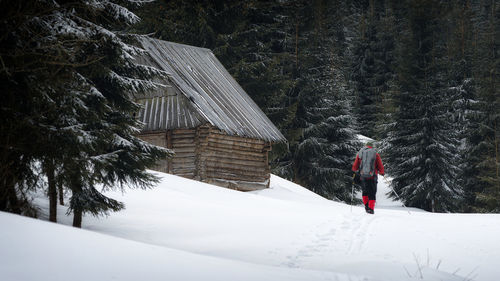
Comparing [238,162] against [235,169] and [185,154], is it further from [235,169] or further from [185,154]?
[185,154]

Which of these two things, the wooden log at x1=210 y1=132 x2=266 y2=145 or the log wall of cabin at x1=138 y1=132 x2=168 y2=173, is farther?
the wooden log at x1=210 y1=132 x2=266 y2=145

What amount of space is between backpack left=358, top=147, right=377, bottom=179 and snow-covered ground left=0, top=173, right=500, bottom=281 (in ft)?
4.03

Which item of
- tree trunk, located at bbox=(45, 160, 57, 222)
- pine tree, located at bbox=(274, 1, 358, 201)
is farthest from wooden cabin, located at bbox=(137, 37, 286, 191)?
tree trunk, located at bbox=(45, 160, 57, 222)

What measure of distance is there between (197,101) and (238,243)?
11321 mm

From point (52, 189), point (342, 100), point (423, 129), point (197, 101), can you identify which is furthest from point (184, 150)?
point (423, 129)

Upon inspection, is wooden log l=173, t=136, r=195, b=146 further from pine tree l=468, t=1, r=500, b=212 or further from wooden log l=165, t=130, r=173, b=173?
pine tree l=468, t=1, r=500, b=212

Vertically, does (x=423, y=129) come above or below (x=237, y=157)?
above

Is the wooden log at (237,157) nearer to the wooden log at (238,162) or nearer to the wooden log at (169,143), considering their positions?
the wooden log at (238,162)

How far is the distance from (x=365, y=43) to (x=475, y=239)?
5835 centimetres

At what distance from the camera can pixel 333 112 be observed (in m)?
34.7

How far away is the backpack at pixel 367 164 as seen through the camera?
14.2 meters

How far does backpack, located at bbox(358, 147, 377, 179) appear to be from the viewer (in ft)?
46.4

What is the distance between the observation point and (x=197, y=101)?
19.7 m

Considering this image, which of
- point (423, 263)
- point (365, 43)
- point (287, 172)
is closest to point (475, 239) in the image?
point (423, 263)
